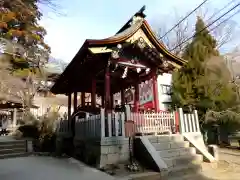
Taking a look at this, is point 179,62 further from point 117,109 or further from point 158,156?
point 158,156

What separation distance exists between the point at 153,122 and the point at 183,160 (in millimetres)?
2045

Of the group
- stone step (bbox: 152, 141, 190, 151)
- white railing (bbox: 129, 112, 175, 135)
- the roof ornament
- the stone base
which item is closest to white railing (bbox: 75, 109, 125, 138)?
the stone base

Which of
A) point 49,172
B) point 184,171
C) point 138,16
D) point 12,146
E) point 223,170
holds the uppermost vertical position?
point 138,16

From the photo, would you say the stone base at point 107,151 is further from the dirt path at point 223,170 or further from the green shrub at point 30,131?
the green shrub at point 30,131

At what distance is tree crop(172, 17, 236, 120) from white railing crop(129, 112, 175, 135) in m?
6.01

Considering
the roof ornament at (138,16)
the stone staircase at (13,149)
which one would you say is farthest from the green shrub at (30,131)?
the roof ornament at (138,16)

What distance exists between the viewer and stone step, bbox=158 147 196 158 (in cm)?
835

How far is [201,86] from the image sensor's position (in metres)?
15.9

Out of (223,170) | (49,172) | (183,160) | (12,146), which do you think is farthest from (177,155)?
(12,146)

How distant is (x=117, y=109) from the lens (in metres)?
12.8

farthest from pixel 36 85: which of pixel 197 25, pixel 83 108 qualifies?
pixel 197 25

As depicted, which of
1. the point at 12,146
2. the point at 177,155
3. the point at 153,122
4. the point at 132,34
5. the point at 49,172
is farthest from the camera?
the point at 12,146

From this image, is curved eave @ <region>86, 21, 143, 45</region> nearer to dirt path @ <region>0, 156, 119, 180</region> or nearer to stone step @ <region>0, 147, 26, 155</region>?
dirt path @ <region>0, 156, 119, 180</region>

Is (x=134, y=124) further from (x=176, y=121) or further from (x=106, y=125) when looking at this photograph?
(x=176, y=121)
